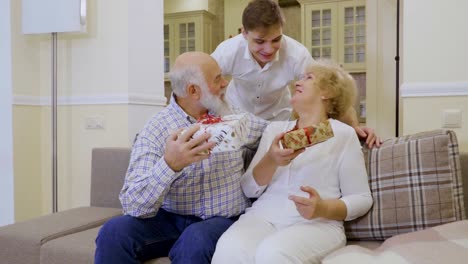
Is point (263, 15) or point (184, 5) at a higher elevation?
point (184, 5)

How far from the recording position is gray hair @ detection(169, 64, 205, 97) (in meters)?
1.71

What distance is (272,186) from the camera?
5.77ft

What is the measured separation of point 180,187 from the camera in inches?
66.4

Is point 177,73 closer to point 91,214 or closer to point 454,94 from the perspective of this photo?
point 91,214

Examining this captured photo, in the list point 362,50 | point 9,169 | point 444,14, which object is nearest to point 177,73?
point 444,14

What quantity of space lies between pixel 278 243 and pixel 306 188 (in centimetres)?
21

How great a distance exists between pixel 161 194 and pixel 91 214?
37.1 inches

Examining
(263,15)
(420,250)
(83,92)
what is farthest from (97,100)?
(420,250)

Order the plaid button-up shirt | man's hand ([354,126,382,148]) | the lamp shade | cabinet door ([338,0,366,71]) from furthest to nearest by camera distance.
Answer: cabinet door ([338,0,366,71]), the lamp shade, man's hand ([354,126,382,148]), the plaid button-up shirt

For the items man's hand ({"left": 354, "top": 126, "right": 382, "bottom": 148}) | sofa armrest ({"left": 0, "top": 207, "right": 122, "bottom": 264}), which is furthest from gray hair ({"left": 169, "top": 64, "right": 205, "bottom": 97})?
sofa armrest ({"left": 0, "top": 207, "right": 122, "bottom": 264})

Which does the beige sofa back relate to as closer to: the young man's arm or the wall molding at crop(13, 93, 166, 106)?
the wall molding at crop(13, 93, 166, 106)

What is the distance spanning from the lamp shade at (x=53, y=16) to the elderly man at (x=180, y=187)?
4.39 feet

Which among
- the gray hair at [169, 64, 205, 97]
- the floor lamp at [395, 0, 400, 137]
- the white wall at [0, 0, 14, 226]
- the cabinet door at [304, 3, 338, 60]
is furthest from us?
the cabinet door at [304, 3, 338, 60]

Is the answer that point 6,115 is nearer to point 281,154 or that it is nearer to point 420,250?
point 281,154
